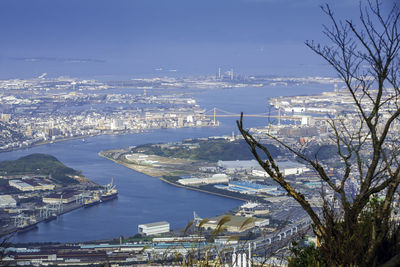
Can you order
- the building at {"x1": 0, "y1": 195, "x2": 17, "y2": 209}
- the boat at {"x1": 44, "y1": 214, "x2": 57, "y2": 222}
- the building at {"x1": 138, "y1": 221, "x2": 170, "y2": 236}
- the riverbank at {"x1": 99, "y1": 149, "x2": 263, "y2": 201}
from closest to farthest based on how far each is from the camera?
the building at {"x1": 138, "y1": 221, "x2": 170, "y2": 236}, the boat at {"x1": 44, "y1": 214, "x2": 57, "y2": 222}, the building at {"x1": 0, "y1": 195, "x2": 17, "y2": 209}, the riverbank at {"x1": 99, "y1": 149, "x2": 263, "y2": 201}

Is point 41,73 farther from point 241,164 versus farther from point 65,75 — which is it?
point 241,164

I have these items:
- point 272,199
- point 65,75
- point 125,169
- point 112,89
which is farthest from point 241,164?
point 65,75

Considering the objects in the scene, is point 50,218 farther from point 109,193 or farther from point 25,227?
point 109,193

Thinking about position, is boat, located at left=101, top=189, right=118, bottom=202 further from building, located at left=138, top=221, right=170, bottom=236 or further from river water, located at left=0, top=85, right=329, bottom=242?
building, located at left=138, top=221, right=170, bottom=236

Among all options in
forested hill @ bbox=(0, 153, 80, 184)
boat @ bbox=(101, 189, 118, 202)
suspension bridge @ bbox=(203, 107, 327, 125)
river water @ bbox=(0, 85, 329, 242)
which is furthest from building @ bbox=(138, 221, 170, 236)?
suspension bridge @ bbox=(203, 107, 327, 125)

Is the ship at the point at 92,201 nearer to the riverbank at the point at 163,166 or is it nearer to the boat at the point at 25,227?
the boat at the point at 25,227

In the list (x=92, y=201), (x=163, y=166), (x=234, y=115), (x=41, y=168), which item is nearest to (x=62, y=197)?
(x=92, y=201)

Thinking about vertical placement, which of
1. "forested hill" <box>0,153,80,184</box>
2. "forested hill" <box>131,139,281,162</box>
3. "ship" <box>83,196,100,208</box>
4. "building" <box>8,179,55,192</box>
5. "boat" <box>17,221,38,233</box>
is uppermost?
"forested hill" <box>131,139,281,162</box>
